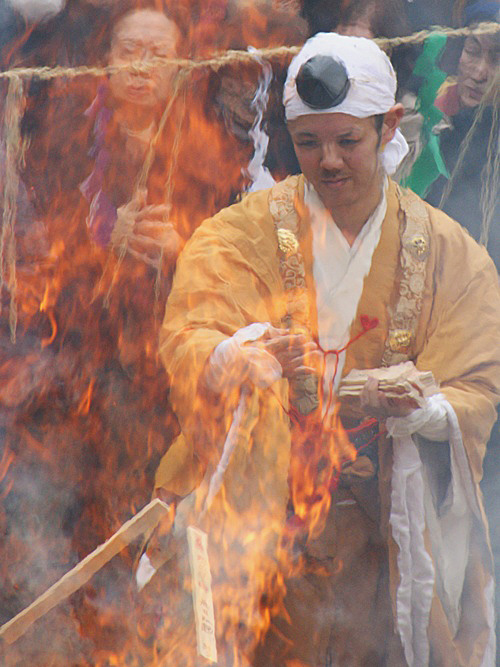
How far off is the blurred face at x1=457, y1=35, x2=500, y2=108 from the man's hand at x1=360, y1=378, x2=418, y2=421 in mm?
1288

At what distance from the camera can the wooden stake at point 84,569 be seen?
451 centimetres

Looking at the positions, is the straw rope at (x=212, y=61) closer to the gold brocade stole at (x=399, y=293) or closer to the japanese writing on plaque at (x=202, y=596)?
the gold brocade stole at (x=399, y=293)

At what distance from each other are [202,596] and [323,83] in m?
1.77

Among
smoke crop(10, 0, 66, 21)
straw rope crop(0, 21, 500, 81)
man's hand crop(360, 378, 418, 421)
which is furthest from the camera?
smoke crop(10, 0, 66, 21)

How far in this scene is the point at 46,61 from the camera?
549cm

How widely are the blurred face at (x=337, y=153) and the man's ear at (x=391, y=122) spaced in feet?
0.15

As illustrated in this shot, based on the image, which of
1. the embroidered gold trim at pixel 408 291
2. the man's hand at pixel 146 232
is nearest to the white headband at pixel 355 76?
the embroidered gold trim at pixel 408 291

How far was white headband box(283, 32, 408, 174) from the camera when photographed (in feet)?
15.7

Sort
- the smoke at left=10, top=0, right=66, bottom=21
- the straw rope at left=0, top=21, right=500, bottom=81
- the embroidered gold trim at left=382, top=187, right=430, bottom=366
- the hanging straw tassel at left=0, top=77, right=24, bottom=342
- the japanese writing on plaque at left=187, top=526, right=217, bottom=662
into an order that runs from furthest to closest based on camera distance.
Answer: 1. the smoke at left=10, top=0, right=66, bottom=21
2. the hanging straw tassel at left=0, top=77, right=24, bottom=342
3. the straw rope at left=0, top=21, right=500, bottom=81
4. the embroidered gold trim at left=382, top=187, right=430, bottom=366
5. the japanese writing on plaque at left=187, top=526, right=217, bottom=662

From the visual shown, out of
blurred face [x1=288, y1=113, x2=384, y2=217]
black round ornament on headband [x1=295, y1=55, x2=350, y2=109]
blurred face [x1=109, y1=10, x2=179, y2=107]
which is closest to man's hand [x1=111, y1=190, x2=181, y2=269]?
blurred face [x1=109, y1=10, x2=179, y2=107]

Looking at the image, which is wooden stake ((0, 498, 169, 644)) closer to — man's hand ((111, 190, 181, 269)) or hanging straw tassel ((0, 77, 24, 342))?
man's hand ((111, 190, 181, 269))

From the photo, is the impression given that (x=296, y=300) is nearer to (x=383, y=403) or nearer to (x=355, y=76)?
(x=383, y=403)

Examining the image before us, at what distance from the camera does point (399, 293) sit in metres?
4.89

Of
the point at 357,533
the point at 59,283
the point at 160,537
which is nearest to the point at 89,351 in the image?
the point at 59,283
